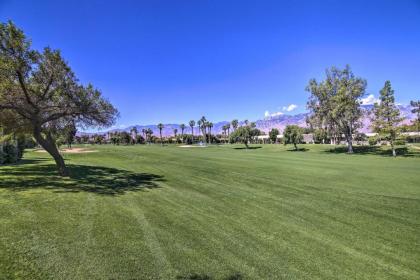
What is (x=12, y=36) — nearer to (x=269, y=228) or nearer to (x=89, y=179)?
(x=89, y=179)

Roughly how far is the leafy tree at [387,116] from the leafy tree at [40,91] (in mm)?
40225

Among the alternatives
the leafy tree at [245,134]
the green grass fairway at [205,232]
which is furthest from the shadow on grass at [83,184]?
the leafy tree at [245,134]

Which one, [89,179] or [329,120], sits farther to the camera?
[329,120]

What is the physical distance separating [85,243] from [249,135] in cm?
7515

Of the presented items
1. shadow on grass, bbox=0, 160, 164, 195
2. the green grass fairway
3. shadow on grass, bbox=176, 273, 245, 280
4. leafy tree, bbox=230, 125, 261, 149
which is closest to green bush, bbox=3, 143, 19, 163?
shadow on grass, bbox=0, 160, 164, 195

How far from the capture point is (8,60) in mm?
13344

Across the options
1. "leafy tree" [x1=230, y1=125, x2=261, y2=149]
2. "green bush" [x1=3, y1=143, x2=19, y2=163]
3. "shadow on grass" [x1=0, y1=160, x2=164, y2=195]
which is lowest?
"shadow on grass" [x1=0, y1=160, x2=164, y2=195]

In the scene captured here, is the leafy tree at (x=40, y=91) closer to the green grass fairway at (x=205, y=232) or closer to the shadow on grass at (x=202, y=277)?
the green grass fairway at (x=205, y=232)

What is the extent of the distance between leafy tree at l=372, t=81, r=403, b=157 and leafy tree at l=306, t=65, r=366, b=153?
5.00 metres

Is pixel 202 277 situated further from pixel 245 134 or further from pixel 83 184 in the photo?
pixel 245 134

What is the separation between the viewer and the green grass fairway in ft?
18.3

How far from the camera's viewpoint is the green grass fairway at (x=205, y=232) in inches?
220

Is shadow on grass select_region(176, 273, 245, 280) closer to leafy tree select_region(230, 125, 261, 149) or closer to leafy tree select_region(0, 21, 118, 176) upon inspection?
leafy tree select_region(0, 21, 118, 176)

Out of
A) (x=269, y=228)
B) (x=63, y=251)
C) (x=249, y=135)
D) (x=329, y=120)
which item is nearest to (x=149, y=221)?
(x=63, y=251)
